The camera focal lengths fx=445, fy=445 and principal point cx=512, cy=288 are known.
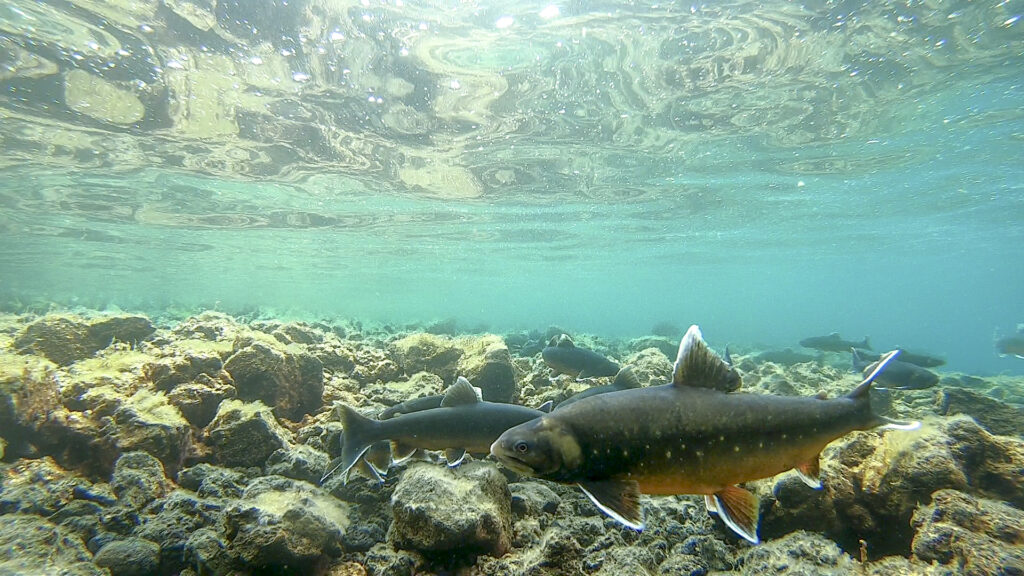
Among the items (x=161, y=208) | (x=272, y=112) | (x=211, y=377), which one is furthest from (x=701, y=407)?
(x=161, y=208)

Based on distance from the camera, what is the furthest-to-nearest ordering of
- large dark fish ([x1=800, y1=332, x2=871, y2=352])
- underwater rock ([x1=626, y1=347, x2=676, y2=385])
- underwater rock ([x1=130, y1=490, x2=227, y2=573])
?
large dark fish ([x1=800, y1=332, x2=871, y2=352]) < underwater rock ([x1=626, y1=347, x2=676, y2=385]) < underwater rock ([x1=130, y1=490, x2=227, y2=573])

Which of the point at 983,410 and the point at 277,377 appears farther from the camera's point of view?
the point at 983,410

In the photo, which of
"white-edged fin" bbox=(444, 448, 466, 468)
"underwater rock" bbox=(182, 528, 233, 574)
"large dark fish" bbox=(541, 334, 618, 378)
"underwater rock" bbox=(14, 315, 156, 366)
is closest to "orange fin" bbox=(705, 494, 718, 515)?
"white-edged fin" bbox=(444, 448, 466, 468)

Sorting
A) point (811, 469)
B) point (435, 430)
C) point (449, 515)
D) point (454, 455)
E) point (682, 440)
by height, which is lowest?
point (454, 455)

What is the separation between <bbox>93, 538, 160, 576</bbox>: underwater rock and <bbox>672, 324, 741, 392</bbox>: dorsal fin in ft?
11.0

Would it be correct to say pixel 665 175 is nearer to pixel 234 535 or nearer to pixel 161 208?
pixel 234 535

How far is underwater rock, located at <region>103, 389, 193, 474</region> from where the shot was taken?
12.9 feet

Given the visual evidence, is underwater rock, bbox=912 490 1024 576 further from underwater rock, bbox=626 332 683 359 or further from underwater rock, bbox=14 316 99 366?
underwater rock, bbox=626 332 683 359

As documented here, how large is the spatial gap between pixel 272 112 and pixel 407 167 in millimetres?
6030

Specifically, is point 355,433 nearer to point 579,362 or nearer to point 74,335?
point 579,362

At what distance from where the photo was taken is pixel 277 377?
17.5 feet

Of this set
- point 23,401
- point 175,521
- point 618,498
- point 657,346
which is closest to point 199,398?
point 23,401

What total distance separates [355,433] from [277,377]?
225 centimetres

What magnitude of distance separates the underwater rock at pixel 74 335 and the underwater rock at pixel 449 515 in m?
6.46
